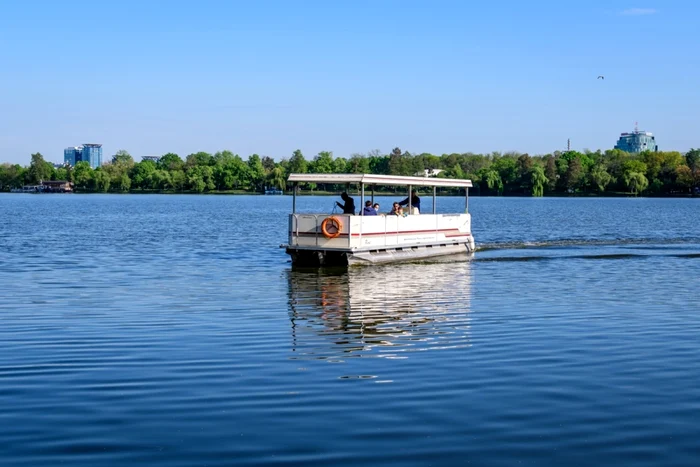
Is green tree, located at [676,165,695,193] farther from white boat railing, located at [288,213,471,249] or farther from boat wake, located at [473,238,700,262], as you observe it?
white boat railing, located at [288,213,471,249]

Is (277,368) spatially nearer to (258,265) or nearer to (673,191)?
(258,265)

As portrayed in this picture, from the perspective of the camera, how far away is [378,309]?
2055 cm

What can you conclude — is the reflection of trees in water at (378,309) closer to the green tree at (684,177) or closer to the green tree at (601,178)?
the green tree at (601,178)

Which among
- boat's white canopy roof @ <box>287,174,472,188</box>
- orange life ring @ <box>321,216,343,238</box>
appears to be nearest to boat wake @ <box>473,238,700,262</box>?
boat's white canopy roof @ <box>287,174,472,188</box>

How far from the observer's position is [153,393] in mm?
11875

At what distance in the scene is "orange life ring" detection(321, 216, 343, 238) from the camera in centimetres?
2981

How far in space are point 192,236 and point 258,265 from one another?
65.1 feet

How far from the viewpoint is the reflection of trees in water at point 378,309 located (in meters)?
15.8

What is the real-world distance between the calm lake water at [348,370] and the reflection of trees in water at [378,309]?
8cm

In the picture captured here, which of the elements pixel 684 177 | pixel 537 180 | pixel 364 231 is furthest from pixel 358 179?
pixel 684 177

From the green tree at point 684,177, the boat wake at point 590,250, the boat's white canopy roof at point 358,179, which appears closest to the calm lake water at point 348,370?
the boat's white canopy roof at point 358,179

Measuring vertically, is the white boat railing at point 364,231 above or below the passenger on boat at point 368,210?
below

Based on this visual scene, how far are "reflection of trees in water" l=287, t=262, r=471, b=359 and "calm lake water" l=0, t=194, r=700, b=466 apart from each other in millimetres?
85

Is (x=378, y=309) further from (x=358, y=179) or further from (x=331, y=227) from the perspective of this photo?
(x=358, y=179)
